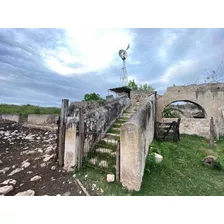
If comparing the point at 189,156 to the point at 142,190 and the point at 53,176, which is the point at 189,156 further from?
the point at 53,176

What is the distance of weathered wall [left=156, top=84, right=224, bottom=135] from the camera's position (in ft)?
28.7

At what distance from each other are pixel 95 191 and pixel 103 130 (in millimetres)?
2600

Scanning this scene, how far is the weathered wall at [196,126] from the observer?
865 centimetres

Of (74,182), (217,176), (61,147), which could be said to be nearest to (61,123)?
(61,147)

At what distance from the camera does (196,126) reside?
8.83 m

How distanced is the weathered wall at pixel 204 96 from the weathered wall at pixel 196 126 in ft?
2.23

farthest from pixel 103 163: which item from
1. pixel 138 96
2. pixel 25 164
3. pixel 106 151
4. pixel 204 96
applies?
pixel 204 96

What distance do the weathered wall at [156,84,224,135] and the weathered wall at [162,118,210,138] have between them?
26.7 inches

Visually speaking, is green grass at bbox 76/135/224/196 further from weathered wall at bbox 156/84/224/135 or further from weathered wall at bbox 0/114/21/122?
weathered wall at bbox 0/114/21/122

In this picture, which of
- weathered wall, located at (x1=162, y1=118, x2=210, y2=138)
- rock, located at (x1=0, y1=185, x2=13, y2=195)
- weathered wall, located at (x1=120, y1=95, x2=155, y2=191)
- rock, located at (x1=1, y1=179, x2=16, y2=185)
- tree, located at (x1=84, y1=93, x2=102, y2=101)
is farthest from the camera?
tree, located at (x1=84, y1=93, x2=102, y2=101)

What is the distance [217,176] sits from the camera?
145 inches

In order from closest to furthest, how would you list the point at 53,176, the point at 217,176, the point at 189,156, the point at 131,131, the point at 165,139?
the point at 131,131
the point at 53,176
the point at 217,176
the point at 189,156
the point at 165,139

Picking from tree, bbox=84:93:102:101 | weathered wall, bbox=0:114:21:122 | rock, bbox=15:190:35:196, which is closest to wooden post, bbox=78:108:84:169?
rock, bbox=15:190:35:196

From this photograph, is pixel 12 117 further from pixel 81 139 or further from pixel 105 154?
pixel 105 154
